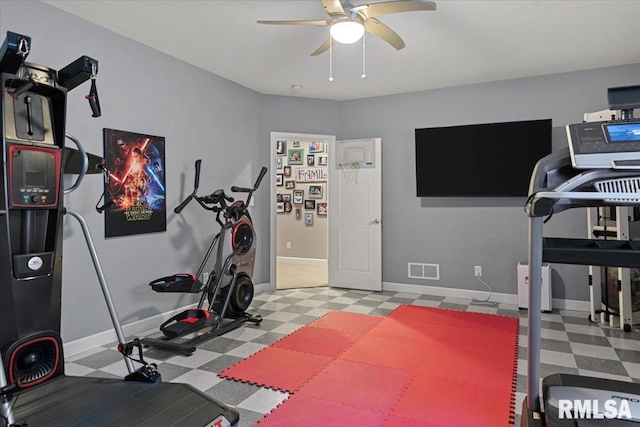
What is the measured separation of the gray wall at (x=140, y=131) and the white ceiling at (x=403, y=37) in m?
0.17

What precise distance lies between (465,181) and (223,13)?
3.49 m

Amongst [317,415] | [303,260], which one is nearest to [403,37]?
[317,415]

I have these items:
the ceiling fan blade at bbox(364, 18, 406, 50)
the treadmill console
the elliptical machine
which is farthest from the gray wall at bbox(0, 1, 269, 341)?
the treadmill console

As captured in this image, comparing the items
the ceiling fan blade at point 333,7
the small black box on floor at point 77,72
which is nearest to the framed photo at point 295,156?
the ceiling fan blade at point 333,7

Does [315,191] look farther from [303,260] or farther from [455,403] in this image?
[455,403]

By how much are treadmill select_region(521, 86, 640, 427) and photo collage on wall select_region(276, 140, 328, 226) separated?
608 centimetres

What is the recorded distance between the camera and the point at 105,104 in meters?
3.62

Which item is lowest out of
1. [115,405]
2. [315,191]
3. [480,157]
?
[115,405]

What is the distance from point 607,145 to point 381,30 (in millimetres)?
1886

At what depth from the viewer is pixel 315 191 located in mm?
7918

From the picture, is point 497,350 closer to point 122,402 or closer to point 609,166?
point 609,166

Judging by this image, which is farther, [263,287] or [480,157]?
[263,287]

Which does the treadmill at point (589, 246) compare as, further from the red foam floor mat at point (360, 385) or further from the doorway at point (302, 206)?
the doorway at point (302, 206)

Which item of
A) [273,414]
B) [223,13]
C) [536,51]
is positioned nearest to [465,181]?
[536,51]
